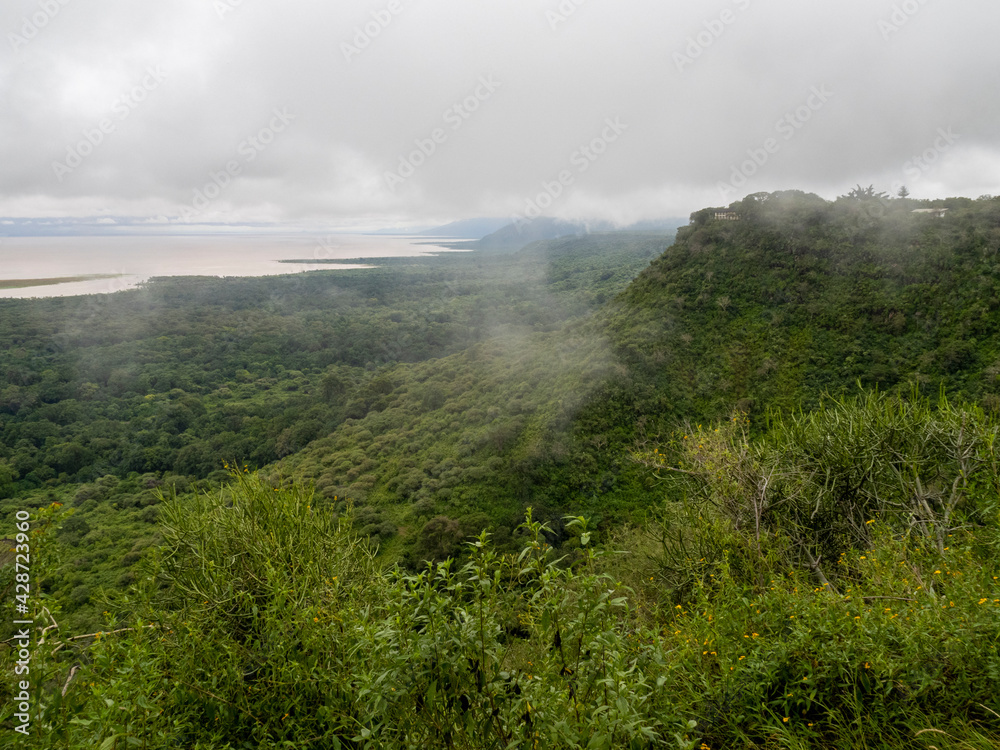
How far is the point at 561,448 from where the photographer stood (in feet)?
93.4

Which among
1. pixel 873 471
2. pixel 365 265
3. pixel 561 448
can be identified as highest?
pixel 365 265

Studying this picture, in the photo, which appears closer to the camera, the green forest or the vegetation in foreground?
the vegetation in foreground

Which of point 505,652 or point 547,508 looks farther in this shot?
point 547,508

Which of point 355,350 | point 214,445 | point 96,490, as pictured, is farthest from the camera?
point 355,350

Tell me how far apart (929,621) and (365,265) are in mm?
182413

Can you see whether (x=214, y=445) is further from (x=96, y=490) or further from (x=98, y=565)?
(x=98, y=565)

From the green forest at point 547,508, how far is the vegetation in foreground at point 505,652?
31mm

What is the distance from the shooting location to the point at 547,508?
2617cm

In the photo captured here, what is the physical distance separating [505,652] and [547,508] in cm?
2452

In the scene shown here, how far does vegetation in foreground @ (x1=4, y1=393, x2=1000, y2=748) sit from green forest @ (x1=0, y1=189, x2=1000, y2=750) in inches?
1.2

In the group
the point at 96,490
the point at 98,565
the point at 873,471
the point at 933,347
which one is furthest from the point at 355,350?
the point at 873,471

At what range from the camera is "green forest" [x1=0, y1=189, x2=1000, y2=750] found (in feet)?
8.39

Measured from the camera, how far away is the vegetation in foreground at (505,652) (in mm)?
2287

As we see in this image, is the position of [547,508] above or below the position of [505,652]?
below
